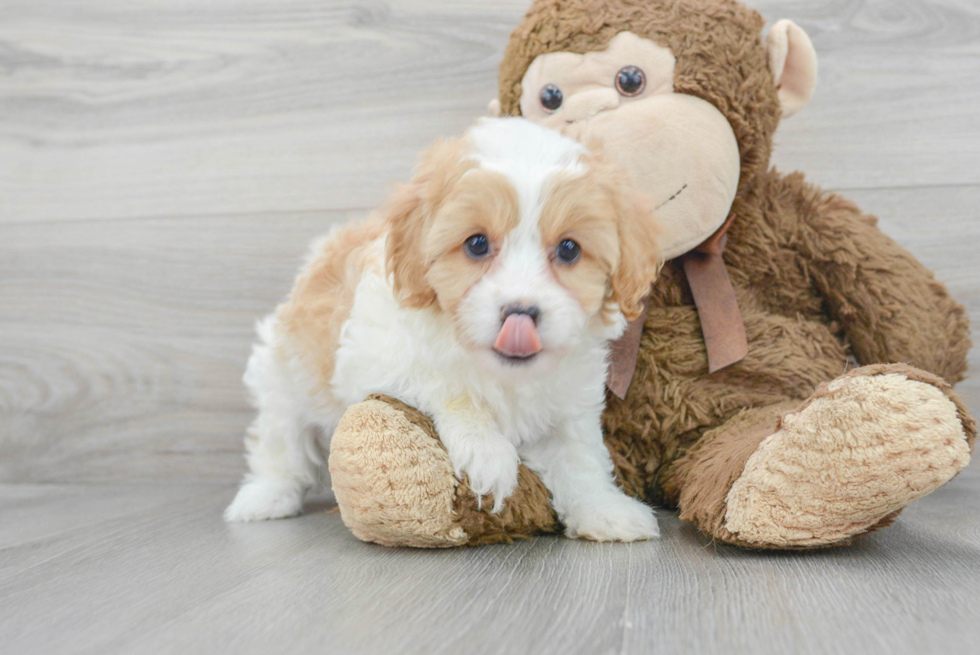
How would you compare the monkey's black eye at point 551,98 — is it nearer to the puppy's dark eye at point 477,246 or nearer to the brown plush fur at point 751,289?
the brown plush fur at point 751,289

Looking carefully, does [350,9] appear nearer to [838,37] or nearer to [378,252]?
[378,252]

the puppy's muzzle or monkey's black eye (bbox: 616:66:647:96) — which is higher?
monkey's black eye (bbox: 616:66:647:96)

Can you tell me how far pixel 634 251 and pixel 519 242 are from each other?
6.0 inches

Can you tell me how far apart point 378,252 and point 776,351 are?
2.07 ft

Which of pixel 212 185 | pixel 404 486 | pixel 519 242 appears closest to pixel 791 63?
pixel 519 242

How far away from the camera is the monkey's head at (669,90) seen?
3.86ft

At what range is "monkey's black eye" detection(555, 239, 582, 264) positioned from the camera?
39.0 inches

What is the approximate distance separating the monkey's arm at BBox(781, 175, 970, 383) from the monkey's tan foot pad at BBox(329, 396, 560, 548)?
2.10ft

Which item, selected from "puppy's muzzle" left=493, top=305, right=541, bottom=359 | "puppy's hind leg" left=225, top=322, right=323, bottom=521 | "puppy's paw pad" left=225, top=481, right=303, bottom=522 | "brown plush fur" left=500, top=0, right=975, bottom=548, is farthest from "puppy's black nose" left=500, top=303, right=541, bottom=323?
"puppy's paw pad" left=225, top=481, right=303, bottom=522

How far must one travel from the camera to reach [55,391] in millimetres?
1840

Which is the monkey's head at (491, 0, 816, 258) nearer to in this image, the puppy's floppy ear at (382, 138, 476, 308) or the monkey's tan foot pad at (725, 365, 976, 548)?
the puppy's floppy ear at (382, 138, 476, 308)

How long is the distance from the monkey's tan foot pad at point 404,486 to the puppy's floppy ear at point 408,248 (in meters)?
0.15

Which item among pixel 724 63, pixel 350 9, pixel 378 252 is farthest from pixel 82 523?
pixel 724 63

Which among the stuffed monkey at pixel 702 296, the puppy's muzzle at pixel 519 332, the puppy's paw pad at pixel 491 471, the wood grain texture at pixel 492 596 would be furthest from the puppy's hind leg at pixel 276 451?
the puppy's muzzle at pixel 519 332
